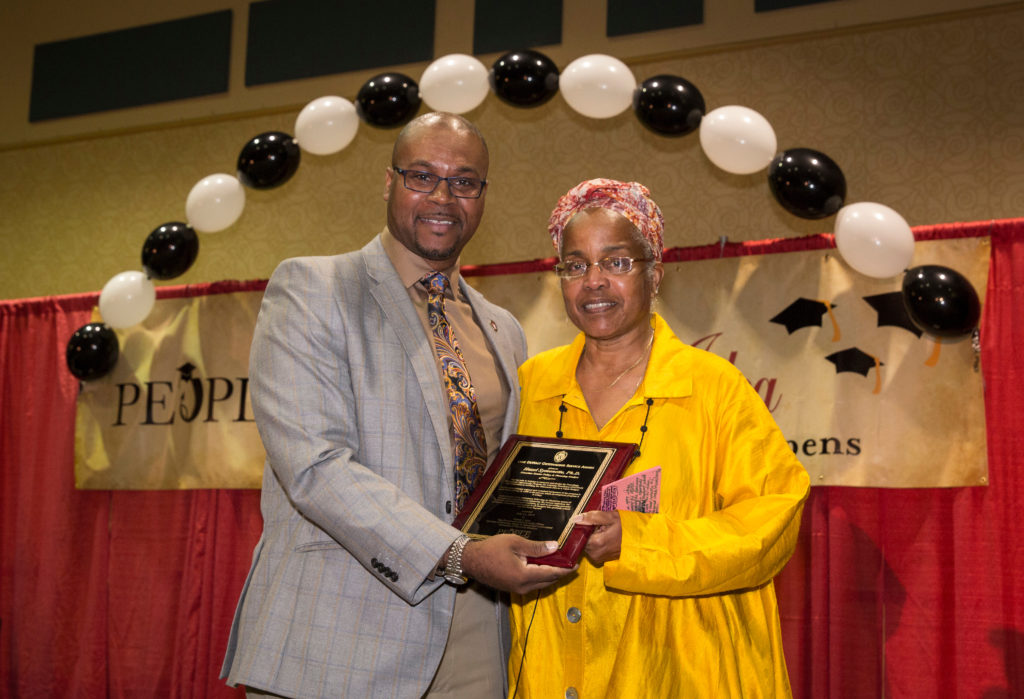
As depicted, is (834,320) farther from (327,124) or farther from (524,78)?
(327,124)

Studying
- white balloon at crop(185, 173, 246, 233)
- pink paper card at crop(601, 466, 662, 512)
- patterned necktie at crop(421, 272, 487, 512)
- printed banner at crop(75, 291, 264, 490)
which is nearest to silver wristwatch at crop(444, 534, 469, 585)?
patterned necktie at crop(421, 272, 487, 512)

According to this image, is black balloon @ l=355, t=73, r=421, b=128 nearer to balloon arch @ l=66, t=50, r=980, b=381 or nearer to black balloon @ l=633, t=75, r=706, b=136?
balloon arch @ l=66, t=50, r=980, b=381

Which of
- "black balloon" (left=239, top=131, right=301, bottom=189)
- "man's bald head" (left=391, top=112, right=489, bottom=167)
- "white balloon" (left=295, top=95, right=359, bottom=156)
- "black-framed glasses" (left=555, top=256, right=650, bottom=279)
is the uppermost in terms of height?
"white balloon" (left=295, top=95, right=359, bottom=156)

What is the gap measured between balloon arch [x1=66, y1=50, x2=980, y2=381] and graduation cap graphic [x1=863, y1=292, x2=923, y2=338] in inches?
6.3

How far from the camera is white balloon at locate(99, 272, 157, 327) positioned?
15.5 ft

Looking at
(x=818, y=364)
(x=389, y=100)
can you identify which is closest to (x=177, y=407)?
(x=389, y=100)

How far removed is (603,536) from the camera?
184cm

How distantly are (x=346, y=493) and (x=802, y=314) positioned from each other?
2.50m

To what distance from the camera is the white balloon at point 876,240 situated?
3523mm

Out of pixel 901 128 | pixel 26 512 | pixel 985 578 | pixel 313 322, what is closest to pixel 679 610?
pixel 313 322

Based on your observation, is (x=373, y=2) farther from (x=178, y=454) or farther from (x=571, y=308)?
(x=571, y=308)

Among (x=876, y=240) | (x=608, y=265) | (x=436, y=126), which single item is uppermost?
(x=876, y=240)

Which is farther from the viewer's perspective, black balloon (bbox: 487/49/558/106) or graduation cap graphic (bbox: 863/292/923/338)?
black balloon (bbox: 487/49/558/106)

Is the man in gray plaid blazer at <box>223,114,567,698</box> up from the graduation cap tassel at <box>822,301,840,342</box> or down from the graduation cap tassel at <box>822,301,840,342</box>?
down
